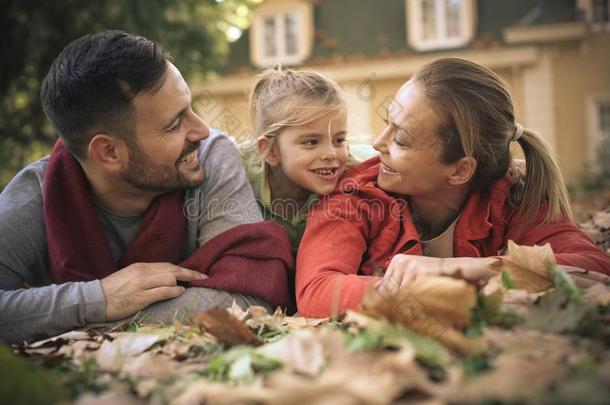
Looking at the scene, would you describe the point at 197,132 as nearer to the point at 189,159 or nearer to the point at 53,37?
the point at 189,159

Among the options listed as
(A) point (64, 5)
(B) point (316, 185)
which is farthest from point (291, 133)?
(A) point (64, 5)

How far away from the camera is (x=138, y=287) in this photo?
261cm

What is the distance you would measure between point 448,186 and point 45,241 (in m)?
1.91

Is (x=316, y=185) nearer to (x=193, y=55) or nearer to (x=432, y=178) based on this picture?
(x=432, y=178)

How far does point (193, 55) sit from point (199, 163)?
5.58 meters

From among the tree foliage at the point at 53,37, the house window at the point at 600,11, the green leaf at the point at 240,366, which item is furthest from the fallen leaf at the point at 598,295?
the house window at the point at 600,11

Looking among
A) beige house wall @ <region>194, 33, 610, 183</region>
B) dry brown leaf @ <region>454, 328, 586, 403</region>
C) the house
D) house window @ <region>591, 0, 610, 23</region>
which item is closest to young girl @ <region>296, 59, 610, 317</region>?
dry brown leaf @ <region>454, 328, 586, 403</region>

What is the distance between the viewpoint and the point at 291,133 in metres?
3.25

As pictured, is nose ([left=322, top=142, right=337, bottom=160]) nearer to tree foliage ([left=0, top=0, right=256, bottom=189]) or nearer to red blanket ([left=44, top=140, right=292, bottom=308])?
red blanket ([left=44, top=140, right=292, bottom=308])

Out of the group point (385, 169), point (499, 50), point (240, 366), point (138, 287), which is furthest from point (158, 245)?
point (499, 50)

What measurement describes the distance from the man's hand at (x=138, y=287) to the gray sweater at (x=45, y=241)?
0.04 meters

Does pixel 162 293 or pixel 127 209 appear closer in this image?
pixel 162 293

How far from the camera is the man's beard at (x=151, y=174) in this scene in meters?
3.02

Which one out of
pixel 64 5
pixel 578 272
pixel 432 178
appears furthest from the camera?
pixel 64 5
